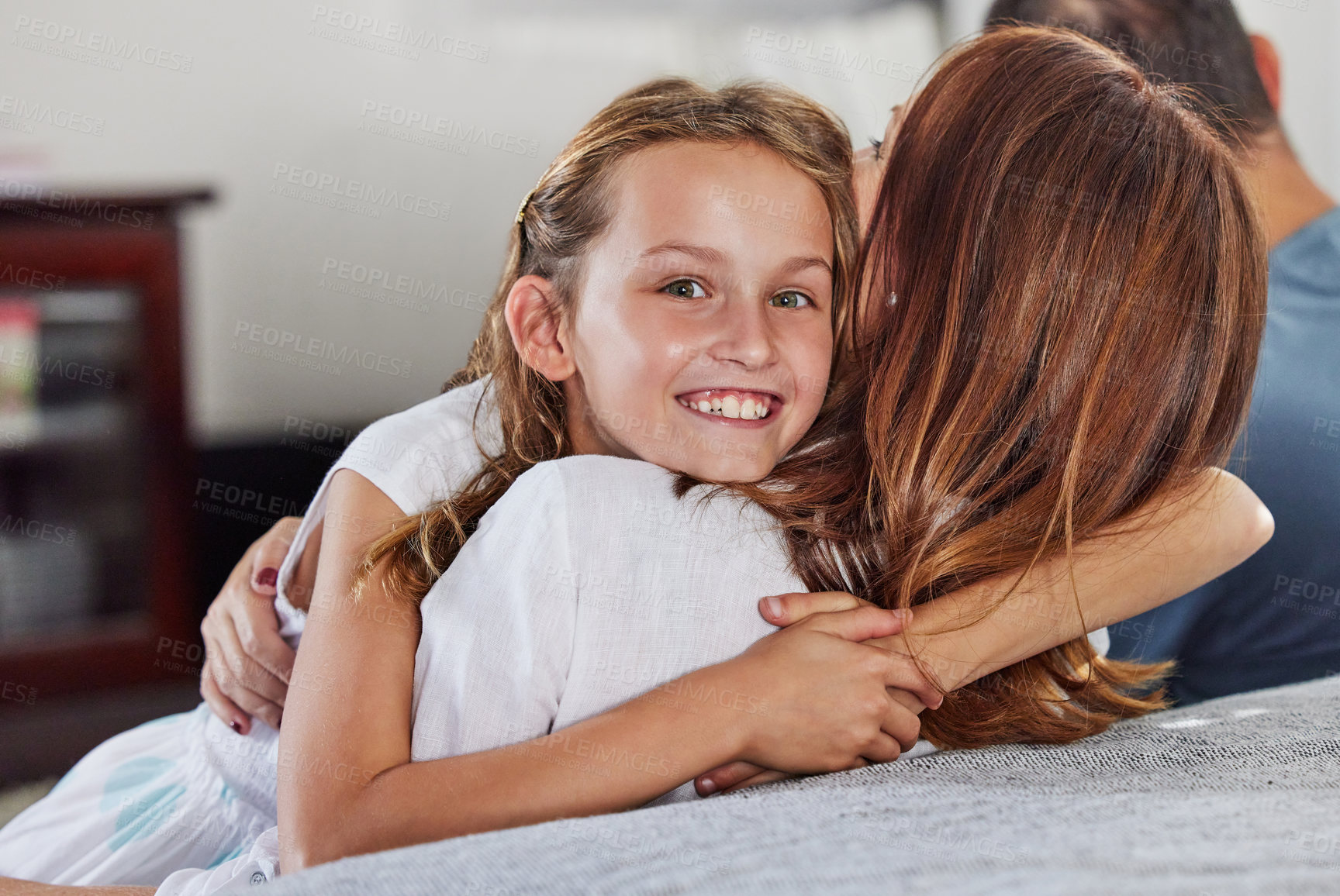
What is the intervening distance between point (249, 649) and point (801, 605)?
62 centimetres

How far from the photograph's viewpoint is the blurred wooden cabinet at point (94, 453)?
2.11m

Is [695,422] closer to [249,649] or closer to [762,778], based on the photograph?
[762,778]

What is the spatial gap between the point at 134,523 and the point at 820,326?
5.87 feet

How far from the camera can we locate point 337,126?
2.71 metres

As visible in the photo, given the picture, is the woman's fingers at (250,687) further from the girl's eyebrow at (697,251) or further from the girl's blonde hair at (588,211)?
the girl's eyebrow at (697,251)

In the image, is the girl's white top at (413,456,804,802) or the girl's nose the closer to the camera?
the girl's white top at (413,456,804,802)

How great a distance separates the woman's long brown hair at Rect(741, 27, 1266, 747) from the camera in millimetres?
931

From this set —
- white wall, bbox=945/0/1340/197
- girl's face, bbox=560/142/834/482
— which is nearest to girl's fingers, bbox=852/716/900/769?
girl's face, bbox=560/142/834/482

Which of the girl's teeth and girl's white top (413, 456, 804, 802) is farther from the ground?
the girl's teeth

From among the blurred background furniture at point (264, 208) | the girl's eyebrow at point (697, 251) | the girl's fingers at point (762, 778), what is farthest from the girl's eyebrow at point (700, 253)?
the blurred background furniture at point (264, 208)

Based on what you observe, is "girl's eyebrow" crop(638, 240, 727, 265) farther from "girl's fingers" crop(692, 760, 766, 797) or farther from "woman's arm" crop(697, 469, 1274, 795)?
"girl's fingers" crop(692, 760, 766, 797)

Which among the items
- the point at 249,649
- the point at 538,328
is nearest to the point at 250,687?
the point at 249,649

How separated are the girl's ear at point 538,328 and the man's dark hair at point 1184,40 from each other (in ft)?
3.53

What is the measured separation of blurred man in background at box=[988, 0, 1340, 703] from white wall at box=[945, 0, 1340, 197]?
49 centimetres
